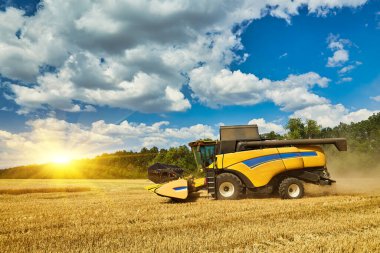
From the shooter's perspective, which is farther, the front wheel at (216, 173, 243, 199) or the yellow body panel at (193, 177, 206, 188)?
the yellow body panel at (193, 177, 206, 188)

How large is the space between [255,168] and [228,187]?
1.11 metres

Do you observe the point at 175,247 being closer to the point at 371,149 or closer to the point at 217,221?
the point at 217,221

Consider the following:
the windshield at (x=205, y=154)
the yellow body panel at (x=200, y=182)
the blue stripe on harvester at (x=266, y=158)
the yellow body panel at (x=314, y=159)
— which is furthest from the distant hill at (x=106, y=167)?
the blue stripe on harvester at (x=266, y=158)

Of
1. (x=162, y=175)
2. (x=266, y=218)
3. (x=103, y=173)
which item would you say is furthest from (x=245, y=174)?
(x=103, y=173)

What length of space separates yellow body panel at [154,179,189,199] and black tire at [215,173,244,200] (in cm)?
115

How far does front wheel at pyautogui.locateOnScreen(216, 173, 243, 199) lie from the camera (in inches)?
448

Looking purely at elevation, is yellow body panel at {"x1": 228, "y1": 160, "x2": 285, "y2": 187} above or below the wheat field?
above

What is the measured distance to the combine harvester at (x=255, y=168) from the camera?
11.4m

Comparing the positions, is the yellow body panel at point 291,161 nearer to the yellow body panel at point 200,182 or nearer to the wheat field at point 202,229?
the wheat field at point 202,229

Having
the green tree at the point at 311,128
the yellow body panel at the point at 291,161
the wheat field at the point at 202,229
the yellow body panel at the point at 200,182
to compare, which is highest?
the green tree at the point at 311,128

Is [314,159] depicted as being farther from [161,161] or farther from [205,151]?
[161,161]

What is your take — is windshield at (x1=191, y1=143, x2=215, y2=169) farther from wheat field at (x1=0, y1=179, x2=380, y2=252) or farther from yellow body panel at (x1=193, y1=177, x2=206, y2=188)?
wheat field at (x1=0, y1=179, x2=380, y2=252)

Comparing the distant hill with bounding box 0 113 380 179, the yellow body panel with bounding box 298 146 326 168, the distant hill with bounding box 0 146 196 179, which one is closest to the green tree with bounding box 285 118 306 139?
the distant hill with bounding box 0 113 380 179

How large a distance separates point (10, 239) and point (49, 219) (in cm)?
213
